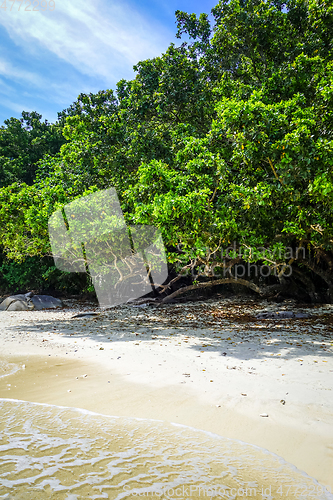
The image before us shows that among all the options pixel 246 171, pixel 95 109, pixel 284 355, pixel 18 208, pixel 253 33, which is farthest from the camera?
pixel 95 109

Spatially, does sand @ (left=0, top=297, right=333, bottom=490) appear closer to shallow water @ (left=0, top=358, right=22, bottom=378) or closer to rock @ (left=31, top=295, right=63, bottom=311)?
shallow water @ (left=0, top=358, right=22, bottom=378)

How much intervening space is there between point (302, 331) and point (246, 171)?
4.82 metres

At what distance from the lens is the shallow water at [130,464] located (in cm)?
250

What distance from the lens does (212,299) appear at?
18.0 meters

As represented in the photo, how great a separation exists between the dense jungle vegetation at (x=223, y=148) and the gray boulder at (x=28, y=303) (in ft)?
20.5

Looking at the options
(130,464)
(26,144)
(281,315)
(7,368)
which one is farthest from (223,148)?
(26,144)

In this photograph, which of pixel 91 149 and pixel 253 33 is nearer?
pixel 253 33

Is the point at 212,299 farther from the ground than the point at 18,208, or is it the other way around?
the point at 18,208

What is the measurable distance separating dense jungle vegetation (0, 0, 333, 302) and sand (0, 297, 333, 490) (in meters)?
2.56

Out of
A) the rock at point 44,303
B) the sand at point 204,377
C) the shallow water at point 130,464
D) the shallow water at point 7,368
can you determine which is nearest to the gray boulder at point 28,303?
the rock at point 44,303

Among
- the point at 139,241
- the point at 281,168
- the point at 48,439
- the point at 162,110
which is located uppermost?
the point at 162,110

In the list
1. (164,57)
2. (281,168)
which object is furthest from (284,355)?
(164,57)

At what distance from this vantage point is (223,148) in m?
8.70

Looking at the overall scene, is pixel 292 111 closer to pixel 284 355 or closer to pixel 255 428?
pixel 284 355
